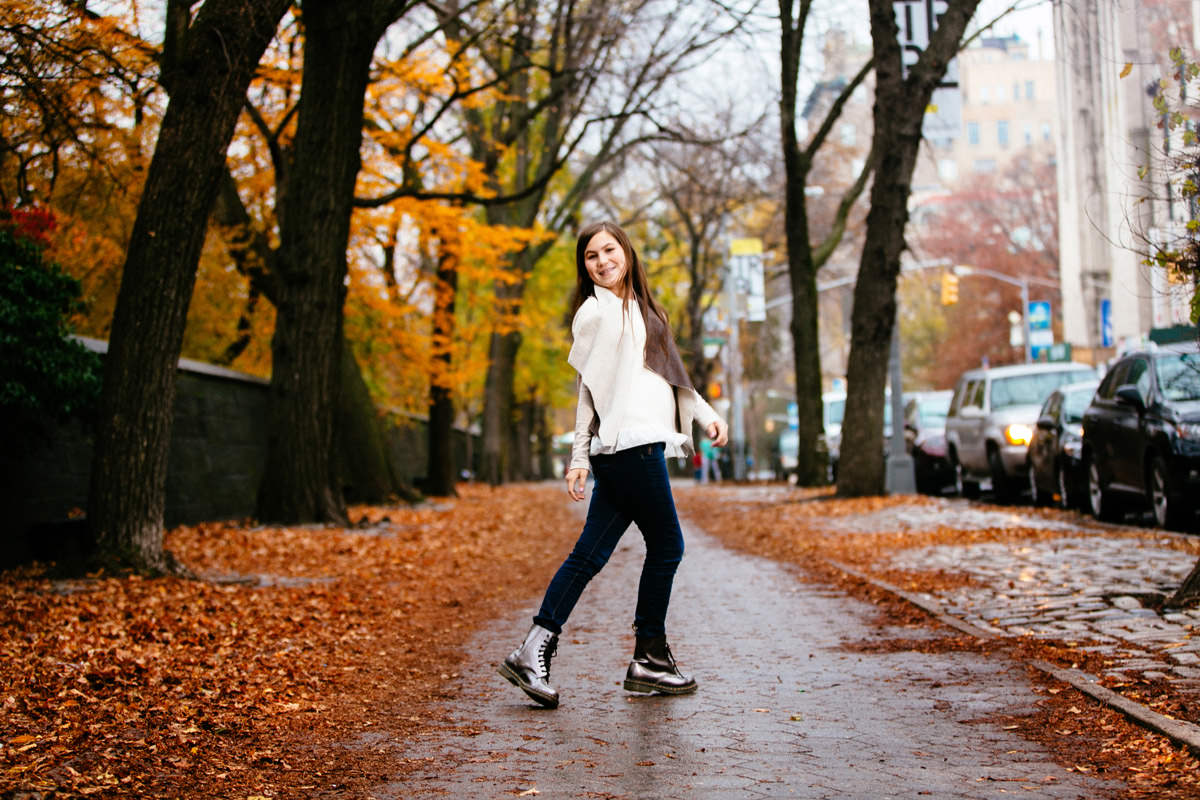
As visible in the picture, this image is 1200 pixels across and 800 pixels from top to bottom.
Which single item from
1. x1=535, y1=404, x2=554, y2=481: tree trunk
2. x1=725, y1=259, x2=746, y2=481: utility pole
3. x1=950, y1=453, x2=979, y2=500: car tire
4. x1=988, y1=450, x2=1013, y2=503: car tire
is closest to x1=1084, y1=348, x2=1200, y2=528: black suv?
x1=988, y1=450, x2=1013, y2=503: car tire

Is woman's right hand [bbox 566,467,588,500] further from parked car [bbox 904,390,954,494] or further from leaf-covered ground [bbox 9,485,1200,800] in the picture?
parked car [bbox 904,390,954,494]

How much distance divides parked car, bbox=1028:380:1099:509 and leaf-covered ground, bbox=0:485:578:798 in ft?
22.2

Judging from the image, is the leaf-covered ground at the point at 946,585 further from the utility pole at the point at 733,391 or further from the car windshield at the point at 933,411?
the utility pole at the point at 733,391

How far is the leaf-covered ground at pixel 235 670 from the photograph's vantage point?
4992mm

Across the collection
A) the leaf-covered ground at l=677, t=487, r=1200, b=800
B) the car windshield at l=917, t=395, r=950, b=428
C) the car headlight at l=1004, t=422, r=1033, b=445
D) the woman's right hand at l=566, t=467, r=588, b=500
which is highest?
the car windshield at l=917, t=395, r=950, b=428

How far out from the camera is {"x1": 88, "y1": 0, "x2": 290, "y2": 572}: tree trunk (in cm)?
1037

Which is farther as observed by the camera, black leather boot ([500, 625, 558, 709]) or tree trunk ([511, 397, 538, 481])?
tree trunk ([511, 397, 538, 481])

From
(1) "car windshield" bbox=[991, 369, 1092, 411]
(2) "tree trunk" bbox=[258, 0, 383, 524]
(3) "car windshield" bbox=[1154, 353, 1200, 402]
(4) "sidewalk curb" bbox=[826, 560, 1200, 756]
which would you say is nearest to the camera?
(4) "sidewalk curb" bbox=[826, 560, 1200, 756]

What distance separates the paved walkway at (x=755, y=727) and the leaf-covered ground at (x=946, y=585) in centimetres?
14

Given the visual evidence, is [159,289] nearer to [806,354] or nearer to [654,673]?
[654,673]

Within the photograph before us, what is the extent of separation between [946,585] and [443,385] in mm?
17373

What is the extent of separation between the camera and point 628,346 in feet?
20.3

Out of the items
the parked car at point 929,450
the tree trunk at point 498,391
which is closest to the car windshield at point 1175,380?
the parked car at point 929,450

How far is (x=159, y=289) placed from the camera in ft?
34.3
